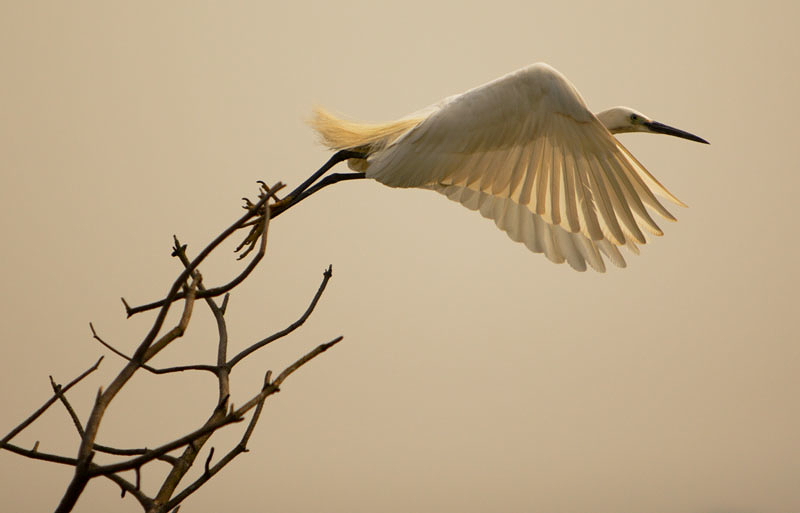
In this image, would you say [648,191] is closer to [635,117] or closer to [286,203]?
[635,117]

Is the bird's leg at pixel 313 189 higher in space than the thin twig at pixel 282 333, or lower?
higher

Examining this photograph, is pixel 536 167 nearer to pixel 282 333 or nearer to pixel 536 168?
pixel 536 168

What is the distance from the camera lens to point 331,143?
5.92 feet

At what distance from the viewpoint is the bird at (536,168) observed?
1576mm

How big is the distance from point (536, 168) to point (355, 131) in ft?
1.32

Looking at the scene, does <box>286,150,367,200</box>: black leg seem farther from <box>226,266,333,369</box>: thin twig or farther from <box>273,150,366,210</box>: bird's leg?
<box>226,266,333,369</box>: thin twig

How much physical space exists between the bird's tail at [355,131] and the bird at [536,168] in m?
0.04

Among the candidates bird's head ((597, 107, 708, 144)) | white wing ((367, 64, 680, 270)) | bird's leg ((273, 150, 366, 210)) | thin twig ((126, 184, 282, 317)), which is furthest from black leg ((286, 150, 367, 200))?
thin twig ((126, 184, 282, 317))

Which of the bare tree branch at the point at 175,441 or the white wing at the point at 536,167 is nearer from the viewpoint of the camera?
the bare tree branch at the point at 175,441

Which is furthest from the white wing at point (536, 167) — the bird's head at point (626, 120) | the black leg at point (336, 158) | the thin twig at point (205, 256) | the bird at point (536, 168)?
the thin twig at point (205, 256)

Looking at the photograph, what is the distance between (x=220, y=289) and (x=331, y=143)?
2.94ft

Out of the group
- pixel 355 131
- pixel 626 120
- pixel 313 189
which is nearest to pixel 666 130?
pixel 626 120

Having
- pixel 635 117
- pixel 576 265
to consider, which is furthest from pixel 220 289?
pixel 635 117

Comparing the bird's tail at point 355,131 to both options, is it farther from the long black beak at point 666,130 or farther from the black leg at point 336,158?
the long black beak at point 666,130
